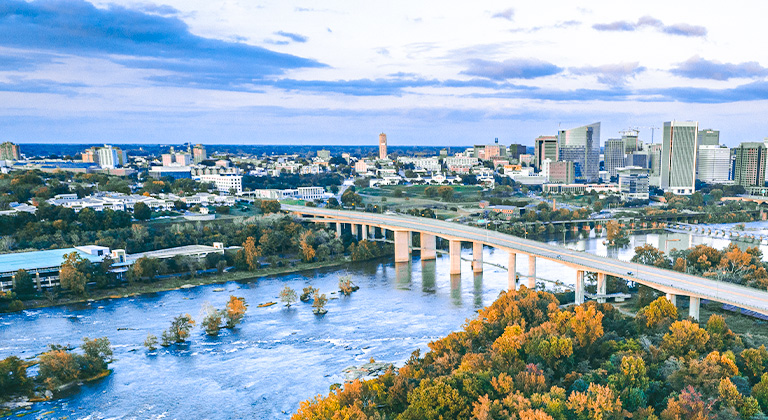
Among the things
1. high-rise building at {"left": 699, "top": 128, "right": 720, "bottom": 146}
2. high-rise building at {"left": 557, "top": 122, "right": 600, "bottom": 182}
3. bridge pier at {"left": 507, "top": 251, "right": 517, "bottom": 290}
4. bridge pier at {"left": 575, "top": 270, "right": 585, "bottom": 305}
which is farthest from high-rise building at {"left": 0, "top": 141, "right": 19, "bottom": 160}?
high-rise building at {"left": 699, "top": 128, "right": 720, "bottom": 146}

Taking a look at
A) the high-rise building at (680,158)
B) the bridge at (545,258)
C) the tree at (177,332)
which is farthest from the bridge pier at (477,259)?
the high-rise building at (680,158)

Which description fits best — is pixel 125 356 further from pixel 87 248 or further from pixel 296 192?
pixel 296 192

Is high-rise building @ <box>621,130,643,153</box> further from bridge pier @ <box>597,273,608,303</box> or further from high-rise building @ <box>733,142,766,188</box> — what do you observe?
bridge pier @ <box>597,273,608,303</box>

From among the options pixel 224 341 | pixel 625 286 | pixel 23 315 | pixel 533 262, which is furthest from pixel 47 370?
pixel 625 286

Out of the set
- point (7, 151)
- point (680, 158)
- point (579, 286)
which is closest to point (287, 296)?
point (579, 286)

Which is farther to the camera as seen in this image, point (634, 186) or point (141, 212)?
point (634, 186)

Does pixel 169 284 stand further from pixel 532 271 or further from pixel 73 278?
pixel 532 271
